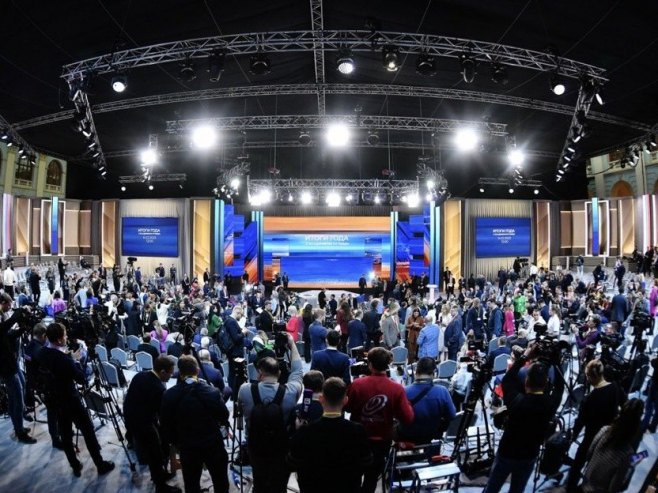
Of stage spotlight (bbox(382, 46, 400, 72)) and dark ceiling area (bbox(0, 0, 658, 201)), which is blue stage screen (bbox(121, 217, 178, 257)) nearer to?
dark ceiling area (bbox(0, 0, 658, 201))

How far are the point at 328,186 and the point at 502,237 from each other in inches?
350

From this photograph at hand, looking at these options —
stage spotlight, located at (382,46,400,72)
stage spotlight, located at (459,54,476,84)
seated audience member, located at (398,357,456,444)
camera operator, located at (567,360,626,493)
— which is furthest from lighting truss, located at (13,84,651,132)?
camera operator, located at (567,360,626,493)

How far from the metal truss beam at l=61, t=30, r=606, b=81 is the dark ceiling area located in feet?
0.44

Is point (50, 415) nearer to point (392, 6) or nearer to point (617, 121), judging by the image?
point (392, 6)

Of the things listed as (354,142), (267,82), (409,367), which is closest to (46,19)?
(267,82)

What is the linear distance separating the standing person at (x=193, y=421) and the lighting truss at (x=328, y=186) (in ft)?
50.4

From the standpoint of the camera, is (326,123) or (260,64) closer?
(260,64)

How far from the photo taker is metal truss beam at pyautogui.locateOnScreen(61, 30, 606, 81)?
8.99 meters

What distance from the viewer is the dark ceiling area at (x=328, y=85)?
26.7 ft

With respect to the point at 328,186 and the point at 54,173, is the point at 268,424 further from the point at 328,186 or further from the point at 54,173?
the point at 54,173

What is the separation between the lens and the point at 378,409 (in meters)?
3.18

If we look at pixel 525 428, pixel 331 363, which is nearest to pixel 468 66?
pixel 331 363

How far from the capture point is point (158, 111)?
1418 cm

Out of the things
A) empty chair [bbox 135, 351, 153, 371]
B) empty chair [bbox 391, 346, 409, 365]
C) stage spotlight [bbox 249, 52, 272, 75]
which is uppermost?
stage spotlight [bbox 249, 52, 272, 75]
